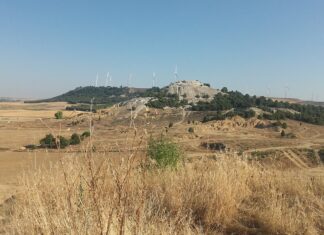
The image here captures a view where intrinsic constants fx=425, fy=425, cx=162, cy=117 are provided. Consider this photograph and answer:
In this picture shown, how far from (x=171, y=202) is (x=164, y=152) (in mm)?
5150

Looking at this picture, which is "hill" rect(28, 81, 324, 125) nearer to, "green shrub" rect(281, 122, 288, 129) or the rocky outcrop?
the rocky outcrop

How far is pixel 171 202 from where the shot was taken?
6125 mm

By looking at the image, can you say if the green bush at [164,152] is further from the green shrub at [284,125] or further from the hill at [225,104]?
the green shrub at [284,125]

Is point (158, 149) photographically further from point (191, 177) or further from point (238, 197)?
point (238, 197)

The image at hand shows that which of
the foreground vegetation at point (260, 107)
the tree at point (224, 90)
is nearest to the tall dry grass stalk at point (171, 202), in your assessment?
the foreground vegetation at point (260, 107)

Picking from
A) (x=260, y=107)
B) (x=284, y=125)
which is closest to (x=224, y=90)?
(x=260, y=107)

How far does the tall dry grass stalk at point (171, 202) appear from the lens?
383 centimetres

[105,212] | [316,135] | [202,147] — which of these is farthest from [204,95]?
[105,212]

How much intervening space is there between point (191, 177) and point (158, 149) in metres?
4.37

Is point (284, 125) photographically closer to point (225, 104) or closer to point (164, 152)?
point (225, 104)

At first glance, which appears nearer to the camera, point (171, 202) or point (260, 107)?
point (171, 202)

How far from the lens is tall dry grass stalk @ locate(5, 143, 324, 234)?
12.6 feet

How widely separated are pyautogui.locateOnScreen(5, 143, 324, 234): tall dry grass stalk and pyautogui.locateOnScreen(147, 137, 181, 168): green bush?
2782 mm

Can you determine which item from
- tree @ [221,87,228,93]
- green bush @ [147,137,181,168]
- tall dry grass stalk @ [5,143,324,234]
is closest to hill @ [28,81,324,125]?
tree @ [221,87,228,93]
